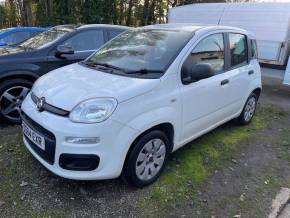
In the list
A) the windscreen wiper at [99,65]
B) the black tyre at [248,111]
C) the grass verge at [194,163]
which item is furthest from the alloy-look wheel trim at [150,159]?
the black tyre at [248,111]

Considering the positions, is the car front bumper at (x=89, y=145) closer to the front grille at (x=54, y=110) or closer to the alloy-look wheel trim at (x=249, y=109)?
the front grille at (x=54, y=110)

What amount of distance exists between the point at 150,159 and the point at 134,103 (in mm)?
735

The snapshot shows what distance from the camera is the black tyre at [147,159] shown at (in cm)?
315

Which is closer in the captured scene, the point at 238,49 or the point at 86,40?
the point at 238,49


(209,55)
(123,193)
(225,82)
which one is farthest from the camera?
(225,82)

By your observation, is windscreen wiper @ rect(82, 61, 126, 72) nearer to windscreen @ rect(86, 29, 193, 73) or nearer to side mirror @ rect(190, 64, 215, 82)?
windscreen @ rect(86, 29, 193, 73)

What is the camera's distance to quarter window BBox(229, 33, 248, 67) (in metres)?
4.57

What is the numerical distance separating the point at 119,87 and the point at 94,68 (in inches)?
31.7

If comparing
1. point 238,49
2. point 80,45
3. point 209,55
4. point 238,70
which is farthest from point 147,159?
point 80,45

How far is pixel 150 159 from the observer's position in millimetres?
3402

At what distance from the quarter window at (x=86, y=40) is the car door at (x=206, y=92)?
8.39 ft

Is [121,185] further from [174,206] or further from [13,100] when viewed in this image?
[13,100]

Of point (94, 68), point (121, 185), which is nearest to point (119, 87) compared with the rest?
point (94, 68)

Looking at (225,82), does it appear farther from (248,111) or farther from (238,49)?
(248,111)
